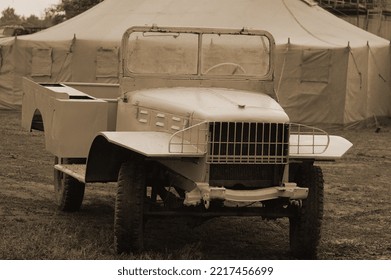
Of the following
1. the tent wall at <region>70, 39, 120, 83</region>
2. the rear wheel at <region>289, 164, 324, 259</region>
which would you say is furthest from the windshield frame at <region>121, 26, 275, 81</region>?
the tent wall at <region>70, 39, 120, 83</region>

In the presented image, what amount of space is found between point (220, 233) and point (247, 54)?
1.63 metres

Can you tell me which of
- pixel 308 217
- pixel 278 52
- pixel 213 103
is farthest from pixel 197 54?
pixel 278 52

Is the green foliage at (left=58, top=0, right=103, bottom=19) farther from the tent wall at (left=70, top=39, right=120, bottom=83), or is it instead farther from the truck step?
the truck step

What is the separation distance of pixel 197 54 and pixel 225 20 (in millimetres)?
13276

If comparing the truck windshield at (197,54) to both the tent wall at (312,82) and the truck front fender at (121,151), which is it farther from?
the tent wall at (312,82)

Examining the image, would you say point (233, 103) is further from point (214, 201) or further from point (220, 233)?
point (220, 233)

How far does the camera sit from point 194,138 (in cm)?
665

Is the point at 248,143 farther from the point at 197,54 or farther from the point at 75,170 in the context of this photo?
the point at 75,170

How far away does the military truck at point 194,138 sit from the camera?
Answer: 657 centimetres

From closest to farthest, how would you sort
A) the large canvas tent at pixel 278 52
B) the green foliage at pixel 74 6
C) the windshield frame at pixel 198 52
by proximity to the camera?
the windshield frame at pixel 198 52, the large canvas tent at pixel 278 52, the green foliage at pixel 74 6

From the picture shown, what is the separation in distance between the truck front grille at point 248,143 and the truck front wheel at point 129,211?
61 centimetres

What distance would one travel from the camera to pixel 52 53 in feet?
72.8

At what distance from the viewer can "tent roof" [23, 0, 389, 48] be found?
835 inches

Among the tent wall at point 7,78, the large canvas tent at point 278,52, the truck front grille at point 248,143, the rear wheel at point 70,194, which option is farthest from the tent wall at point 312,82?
the truck front grille at point 248,143
